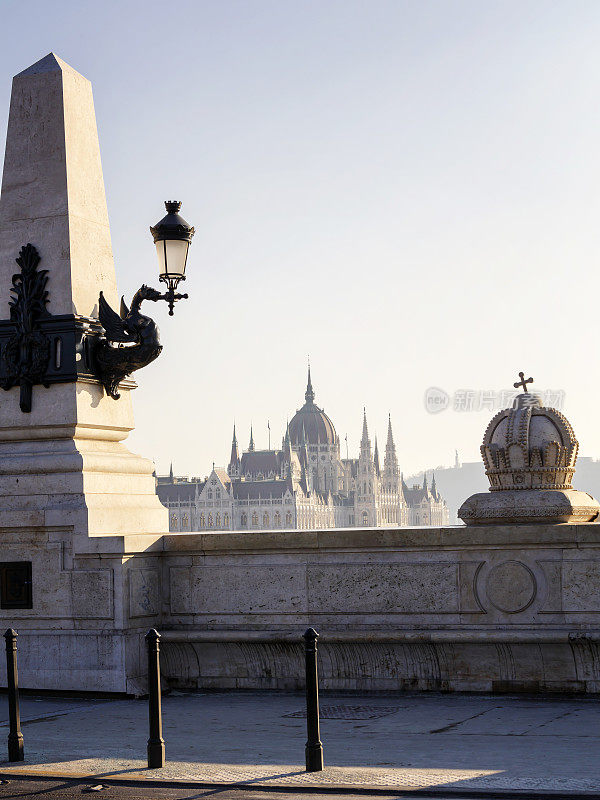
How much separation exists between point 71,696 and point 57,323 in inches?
133

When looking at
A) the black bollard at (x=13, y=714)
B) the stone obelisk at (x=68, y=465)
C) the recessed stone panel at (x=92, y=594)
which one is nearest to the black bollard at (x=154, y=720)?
the black bollard at (x=13, y=714)

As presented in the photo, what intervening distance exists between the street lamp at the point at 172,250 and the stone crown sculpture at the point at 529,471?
10.5 ft

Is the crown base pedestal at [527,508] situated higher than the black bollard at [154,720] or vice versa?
the crown base pedestal at [527,508]

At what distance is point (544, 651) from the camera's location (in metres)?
9.89

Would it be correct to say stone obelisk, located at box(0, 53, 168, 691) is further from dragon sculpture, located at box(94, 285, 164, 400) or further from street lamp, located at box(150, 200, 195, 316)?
street lamp, located at box(150, 200, 195, 316)

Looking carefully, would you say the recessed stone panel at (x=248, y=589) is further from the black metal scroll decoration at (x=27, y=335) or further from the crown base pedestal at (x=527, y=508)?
the black metal scroll decoration at (x=27, y=335)

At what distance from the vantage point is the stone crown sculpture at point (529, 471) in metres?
10.4

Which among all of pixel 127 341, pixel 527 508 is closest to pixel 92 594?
pixel 127 341

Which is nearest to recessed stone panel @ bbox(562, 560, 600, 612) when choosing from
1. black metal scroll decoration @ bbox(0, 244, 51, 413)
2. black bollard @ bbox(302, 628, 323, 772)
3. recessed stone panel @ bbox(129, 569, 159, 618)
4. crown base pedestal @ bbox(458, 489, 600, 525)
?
crown base pedestal @ bbox(458, 489, 600, 525)

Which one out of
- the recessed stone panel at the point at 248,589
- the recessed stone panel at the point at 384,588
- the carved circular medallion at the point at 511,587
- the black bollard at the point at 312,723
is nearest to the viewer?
the black bollard at the point at 312,723

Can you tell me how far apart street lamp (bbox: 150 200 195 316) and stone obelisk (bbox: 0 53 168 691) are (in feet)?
2.71

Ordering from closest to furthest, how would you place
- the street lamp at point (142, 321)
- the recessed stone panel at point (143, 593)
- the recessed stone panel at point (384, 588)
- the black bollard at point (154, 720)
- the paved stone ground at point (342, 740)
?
1. the paved stone ground at point (342, 740)
2. the black bollard at point (154, 720)
3. the recessed stone panel at point (384, 588)
4. the recessed stone panel at point (143, 593)
5. the street lamp at point (142, 321)

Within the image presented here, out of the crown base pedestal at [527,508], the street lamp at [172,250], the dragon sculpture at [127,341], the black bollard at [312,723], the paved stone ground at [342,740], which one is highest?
the street lamp at [172,250]

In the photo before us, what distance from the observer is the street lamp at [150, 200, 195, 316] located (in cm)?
1121
